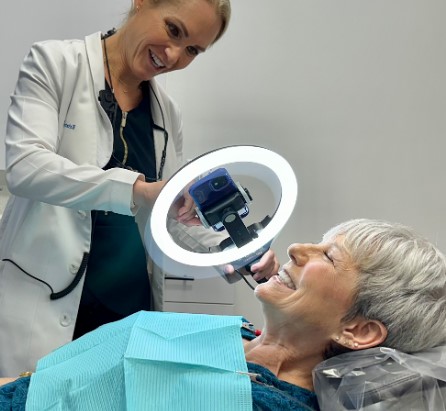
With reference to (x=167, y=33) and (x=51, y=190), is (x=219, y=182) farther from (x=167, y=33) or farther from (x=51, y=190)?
(x=167, y=33)

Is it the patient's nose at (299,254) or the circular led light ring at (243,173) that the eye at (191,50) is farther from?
the patient's nose at (299,254)

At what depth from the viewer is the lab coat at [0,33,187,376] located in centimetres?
107

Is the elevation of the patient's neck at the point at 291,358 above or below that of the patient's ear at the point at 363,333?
below

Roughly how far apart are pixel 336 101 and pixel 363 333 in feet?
5.50

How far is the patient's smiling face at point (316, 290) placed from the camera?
103 cm

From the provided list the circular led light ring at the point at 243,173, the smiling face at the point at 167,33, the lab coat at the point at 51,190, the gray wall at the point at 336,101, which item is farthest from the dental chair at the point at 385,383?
the gray wall at the point at 336,101

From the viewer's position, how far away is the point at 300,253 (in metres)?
1.09

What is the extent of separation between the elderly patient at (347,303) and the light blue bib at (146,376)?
73 mm

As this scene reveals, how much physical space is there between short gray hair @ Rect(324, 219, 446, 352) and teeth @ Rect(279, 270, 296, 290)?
0.13m

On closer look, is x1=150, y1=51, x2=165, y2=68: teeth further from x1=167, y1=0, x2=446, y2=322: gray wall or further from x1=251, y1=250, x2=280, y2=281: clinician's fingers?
x1=167, y1=0, x2=446, y2=322: gray wall

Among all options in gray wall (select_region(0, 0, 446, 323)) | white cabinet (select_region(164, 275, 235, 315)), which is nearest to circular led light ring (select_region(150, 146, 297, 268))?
white cabinet (select_region(164, 275, 235, 315))

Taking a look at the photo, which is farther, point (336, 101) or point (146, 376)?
point (336, 101)

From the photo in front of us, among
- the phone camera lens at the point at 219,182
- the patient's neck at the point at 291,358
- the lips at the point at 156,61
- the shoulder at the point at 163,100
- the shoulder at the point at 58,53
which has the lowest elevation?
the patient's neck at the point at 291,358

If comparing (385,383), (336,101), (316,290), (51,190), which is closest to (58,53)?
(51,190)
